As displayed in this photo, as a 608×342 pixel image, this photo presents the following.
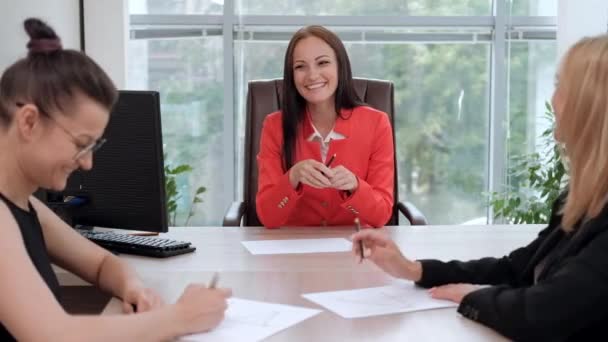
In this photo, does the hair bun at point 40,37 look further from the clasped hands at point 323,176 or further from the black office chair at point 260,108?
the black office chair at point 260,108

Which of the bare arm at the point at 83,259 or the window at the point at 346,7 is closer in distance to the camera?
the bare arm at the point at 83,259

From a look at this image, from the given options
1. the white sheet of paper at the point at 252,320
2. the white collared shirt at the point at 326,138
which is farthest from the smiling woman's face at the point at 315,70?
the white sheet of paper at the point at 252,320

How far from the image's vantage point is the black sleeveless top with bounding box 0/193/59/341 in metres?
1.40

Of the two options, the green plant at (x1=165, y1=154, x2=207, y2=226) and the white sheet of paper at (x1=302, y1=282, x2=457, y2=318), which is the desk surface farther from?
the green plant at (x1=165, y1=154, x2=207, y2=226)

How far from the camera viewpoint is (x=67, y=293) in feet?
6.49

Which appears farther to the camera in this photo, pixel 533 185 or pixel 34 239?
pixel 533 185

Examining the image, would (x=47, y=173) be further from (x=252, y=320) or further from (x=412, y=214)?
(x=412, y=214)

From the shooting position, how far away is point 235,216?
2.65 meters

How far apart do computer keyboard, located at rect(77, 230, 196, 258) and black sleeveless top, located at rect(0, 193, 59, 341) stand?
0.50m

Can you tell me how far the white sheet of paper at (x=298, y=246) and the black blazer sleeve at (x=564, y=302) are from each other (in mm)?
758

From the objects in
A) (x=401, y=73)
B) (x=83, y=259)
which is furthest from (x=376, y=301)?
(x=401, y=73)

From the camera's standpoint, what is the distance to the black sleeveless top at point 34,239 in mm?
1400

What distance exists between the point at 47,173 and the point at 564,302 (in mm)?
914

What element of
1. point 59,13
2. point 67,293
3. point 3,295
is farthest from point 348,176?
point 59,13
